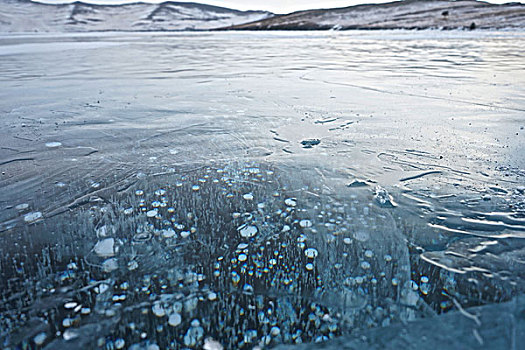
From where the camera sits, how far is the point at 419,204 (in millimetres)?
1617

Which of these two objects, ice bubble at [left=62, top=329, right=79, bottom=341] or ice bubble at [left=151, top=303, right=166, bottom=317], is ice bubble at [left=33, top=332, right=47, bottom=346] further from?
ice bubble at [left=151, top=303, right=166, bottom=317]

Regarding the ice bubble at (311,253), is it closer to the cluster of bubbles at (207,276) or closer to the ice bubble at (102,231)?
the cluster of bubbles at (207,276)

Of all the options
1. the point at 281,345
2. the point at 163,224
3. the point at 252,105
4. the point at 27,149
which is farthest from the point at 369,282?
the point at 252,105

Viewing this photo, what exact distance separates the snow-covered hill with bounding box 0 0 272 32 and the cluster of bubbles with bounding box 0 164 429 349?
66.3 m

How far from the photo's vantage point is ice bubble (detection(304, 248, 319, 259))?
4.22 ft

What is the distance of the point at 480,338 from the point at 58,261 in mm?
1387

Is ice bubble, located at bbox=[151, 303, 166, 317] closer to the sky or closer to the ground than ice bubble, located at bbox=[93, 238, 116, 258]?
closer to the ground

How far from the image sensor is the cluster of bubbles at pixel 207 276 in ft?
3.23

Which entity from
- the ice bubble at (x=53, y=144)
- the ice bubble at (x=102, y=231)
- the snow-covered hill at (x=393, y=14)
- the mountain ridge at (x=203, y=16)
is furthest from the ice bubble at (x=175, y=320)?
the snow-covered hill at (x=393, y=14)

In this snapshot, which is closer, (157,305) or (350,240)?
(157,305)

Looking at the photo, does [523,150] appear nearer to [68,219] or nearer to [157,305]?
[157,305]

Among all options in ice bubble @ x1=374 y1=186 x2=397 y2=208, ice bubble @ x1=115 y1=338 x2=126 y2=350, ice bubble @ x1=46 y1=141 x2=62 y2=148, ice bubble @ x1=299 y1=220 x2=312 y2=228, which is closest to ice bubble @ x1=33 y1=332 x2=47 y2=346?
ice bubble @ x1=115 y1=338 x2=126 y2=350

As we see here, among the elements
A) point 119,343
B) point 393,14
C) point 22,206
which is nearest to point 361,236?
point 119,343

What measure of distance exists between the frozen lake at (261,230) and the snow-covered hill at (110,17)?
6527cm
